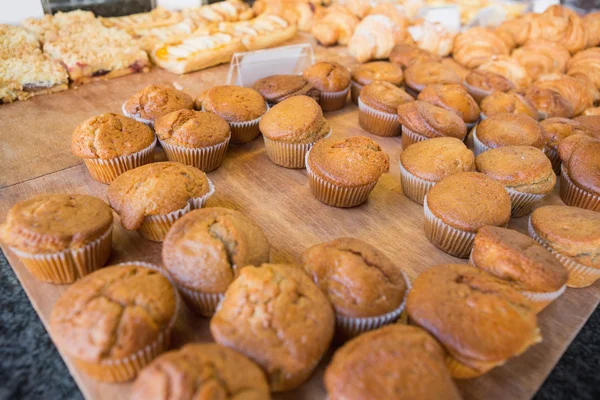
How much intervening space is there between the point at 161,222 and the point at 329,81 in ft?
9.33

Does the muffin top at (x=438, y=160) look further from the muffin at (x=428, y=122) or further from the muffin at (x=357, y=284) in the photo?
the muffin at (x=357, y=284)

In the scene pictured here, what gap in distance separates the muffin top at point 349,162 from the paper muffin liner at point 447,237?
1.81 feet

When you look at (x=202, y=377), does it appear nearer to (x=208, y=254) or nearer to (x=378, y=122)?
(x=208, y=254)

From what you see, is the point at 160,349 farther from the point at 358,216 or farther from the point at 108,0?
the point at 108,0

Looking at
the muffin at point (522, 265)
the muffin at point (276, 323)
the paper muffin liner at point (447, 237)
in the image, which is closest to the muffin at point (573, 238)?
the muffin at point (522, 265)

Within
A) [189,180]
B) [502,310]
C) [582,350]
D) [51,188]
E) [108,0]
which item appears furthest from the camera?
[108,0]

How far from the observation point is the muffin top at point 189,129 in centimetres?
370

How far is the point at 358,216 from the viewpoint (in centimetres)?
365

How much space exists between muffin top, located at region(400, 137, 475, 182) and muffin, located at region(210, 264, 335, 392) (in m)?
1.75

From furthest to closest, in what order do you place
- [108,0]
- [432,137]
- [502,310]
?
[108,0]
[432,137]
[502,310]

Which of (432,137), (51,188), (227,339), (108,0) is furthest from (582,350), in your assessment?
(108,0)

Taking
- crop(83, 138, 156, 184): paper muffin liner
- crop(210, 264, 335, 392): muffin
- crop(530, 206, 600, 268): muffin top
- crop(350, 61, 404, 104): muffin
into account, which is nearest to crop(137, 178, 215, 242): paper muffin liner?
crop(83, 138, 156, 184): paper muffin liner

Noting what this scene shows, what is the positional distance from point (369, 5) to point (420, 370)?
6.91 meters

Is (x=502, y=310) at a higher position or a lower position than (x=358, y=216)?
higher
